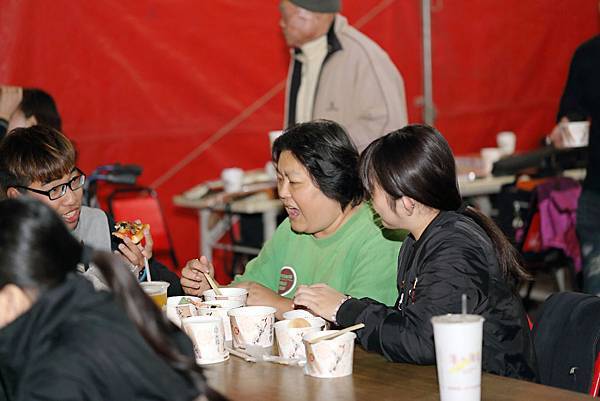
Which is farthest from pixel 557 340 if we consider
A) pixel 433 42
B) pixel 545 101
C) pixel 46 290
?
pixel 545 101

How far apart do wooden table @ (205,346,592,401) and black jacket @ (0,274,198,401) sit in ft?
1.59

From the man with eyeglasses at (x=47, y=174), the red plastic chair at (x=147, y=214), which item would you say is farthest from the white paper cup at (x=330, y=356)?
the red plastic chair at (x=147, y=214)

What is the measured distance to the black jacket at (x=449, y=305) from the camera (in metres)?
2.44

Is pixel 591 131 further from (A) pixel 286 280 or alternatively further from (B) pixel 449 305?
(B) pixel 449 305

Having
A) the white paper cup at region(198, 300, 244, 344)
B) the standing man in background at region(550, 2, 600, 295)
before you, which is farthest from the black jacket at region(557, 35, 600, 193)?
the white paper cup at region(198, 300, 244, 344)

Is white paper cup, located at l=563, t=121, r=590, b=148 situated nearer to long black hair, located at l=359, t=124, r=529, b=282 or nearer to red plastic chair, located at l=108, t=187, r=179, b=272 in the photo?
red plastic chair, located at l=108, t=187, r=179, b=272

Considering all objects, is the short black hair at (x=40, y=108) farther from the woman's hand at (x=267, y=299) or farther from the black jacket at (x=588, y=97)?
the black jacket at (x=588, y=97)

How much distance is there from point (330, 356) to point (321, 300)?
1.04ft

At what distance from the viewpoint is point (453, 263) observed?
2496 mm

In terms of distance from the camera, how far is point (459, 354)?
6.59 ft

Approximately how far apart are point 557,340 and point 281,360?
0.72 meters

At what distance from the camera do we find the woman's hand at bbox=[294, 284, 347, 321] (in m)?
2.61

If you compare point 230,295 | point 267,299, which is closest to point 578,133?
point 267,299

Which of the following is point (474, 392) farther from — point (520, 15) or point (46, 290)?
point (520, 15)
